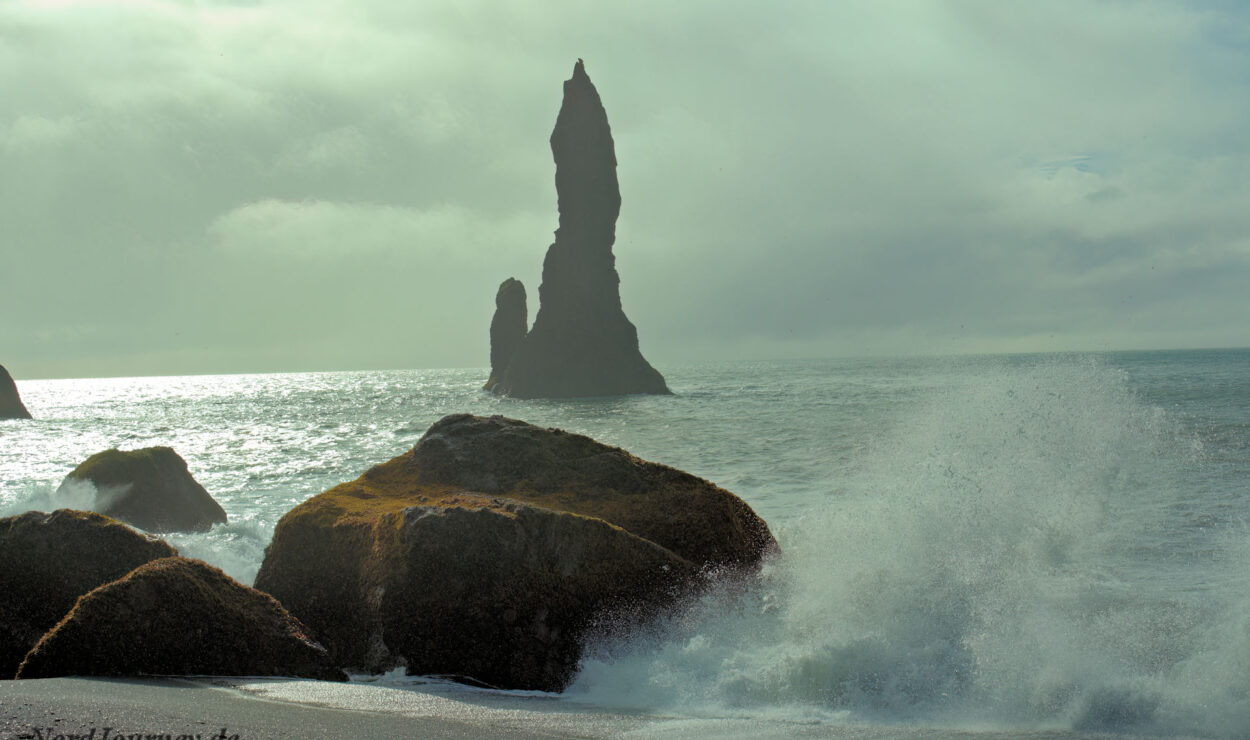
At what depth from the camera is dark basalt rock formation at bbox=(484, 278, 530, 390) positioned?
83.8m

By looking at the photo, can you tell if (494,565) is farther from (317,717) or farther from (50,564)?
(50,564)

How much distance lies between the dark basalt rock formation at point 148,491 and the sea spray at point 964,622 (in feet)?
28.8

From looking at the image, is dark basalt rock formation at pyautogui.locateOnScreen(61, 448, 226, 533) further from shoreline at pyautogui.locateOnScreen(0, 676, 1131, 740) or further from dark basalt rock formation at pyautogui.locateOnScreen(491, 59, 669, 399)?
dark basalt rock formation at pyautogui.locateOnScreen(491, 59, 669, 399)

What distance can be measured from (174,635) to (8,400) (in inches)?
2230

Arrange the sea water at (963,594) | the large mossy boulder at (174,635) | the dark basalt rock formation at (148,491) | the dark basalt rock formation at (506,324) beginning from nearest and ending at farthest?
the sea water at (963,594) < the large mossy boulder at (174,635) < the dark basalt rock formation at (148,491) < the dark basalt rock formation at (506,324)

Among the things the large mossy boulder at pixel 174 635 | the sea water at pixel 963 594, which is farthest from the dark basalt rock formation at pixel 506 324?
the large mossy boulder at pixel 174 635

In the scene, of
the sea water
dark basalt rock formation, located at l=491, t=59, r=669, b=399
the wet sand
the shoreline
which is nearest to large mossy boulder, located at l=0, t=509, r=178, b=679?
the shoreline

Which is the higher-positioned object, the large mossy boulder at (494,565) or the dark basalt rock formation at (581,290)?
the dark basalt rock formation at (581,290)

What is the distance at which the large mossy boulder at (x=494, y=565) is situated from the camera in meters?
5.52

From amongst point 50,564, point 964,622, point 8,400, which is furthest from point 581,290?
point 964,622

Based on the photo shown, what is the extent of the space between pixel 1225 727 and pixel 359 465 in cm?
1568

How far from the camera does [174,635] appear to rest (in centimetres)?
503

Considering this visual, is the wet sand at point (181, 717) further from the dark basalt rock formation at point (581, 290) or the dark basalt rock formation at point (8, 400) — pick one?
the dark basalt rock formation at point (581, 290)

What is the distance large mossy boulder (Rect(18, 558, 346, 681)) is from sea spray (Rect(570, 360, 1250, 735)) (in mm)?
2016
